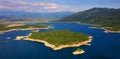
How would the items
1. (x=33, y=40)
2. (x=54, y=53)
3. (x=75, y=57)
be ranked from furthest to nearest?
(x=33, y=40) → (x=54, y=53) → (x=75, y=57)

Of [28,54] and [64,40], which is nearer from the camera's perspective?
[28,54]

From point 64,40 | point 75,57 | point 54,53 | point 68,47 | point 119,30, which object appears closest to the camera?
point 75,57

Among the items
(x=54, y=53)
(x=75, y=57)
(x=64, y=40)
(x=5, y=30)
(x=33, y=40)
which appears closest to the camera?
(x=75, y=57)

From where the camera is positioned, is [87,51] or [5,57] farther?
[87,51]

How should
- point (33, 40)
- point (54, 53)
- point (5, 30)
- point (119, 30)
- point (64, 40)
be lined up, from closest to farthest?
point (54, 53)
point (64, 40)
point (33, 40)
point (119, 30)
point (5, 30)

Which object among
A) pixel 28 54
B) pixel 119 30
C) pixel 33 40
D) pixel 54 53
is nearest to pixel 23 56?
pixel 28 54

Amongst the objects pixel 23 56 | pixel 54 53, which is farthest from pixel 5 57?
pixel 54 53

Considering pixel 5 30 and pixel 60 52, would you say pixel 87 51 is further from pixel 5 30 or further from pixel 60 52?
pixel 5 30

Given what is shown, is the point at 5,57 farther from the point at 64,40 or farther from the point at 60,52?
the point at 64,40
